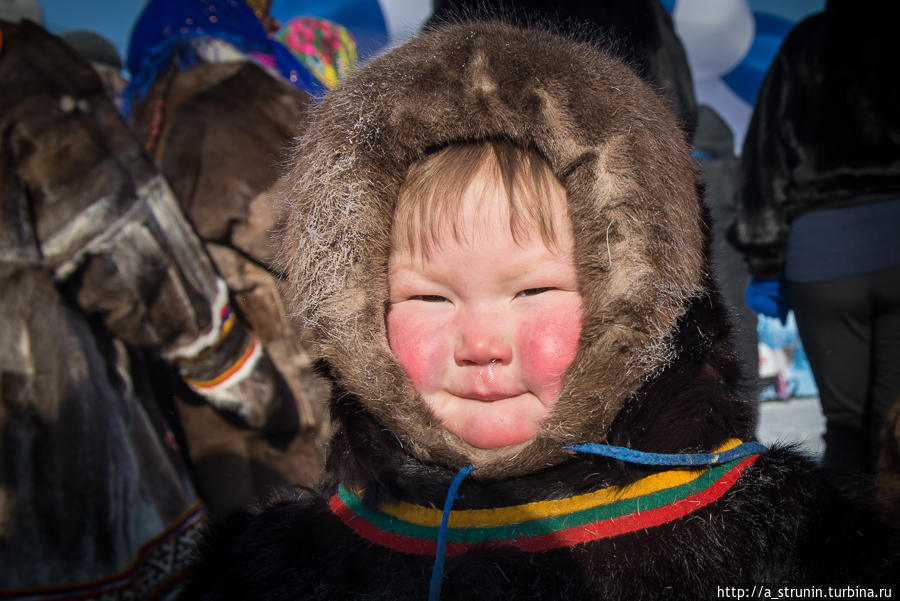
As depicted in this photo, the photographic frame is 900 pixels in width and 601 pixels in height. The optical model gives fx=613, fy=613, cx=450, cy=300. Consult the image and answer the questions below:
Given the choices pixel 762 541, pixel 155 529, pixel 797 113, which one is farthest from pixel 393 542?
pixel 797 113

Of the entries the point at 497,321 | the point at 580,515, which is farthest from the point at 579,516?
the point at 497,321

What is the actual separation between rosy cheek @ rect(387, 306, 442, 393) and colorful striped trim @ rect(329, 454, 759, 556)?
0.23 meters

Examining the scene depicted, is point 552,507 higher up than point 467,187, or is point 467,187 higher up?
point 467,187

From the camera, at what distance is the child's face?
1.01 m

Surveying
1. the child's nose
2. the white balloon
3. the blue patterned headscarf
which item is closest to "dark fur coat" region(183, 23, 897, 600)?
the child's nose

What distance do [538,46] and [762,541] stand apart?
88cm

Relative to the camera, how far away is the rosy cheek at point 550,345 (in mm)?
1016

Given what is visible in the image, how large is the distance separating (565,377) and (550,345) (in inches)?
2.3

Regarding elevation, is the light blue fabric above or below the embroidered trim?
below

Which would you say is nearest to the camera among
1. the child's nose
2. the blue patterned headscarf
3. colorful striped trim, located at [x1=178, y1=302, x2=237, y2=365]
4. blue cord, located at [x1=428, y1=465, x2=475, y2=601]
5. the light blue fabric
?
blue cord, located at [x1=428, y1=465, x2=475, y2=601]

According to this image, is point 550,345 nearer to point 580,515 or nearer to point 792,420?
point 580,515

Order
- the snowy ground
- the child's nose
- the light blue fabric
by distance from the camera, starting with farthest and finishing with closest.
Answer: the snowy ground, the light blue fabric, the child's nose

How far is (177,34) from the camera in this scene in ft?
9.02

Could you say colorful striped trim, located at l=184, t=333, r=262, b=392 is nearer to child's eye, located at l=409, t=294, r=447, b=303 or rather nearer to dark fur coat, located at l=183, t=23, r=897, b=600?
dark fur coat, located at l=183, t=23, r=897, b=600
